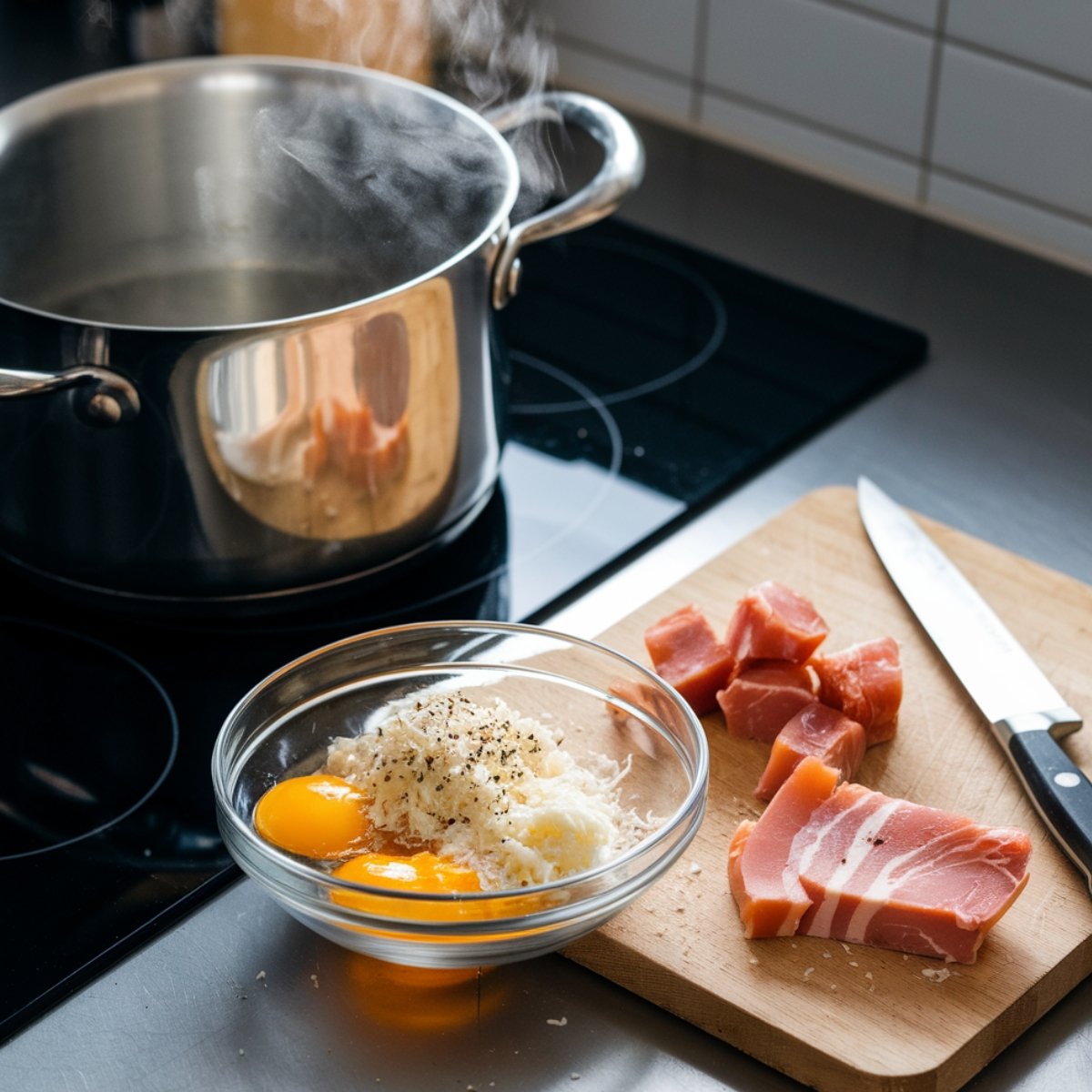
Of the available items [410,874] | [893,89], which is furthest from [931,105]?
[410,874]

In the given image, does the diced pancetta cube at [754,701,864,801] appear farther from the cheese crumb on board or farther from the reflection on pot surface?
the reflection on pot surface

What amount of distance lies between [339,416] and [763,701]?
0.31 m

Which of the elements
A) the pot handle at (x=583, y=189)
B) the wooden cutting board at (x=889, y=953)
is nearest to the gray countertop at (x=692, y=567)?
the wooden cutting board at (x=889, y=953)

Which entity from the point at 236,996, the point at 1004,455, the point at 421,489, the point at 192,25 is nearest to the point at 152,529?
the point at 421,489

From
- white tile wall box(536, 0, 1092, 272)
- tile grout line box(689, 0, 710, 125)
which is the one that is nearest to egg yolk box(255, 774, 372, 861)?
white tile wall box(536, 0, 1092, 272)

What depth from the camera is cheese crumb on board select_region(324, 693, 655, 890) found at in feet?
2.69

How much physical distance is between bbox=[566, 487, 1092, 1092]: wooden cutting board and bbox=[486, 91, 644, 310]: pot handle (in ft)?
0.80

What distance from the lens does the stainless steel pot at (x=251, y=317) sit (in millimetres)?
967

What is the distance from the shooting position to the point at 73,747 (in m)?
1.00

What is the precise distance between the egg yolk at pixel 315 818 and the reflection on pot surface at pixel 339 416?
206 mm

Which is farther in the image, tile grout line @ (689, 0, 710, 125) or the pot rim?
tile grout line @ (689, 0, 710, 125)

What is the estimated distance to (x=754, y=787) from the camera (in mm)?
945

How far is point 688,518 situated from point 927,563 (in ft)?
0.62

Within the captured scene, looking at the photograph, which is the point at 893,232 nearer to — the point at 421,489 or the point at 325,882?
the point at 421,489
